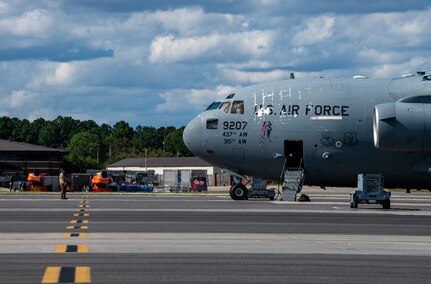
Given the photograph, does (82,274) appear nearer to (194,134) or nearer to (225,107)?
(194,134)

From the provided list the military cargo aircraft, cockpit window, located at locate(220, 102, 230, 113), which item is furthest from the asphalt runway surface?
cockpit window, located at locate(220, 102, 230, 113)

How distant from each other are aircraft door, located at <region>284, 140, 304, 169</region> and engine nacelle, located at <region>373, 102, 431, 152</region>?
467 cm

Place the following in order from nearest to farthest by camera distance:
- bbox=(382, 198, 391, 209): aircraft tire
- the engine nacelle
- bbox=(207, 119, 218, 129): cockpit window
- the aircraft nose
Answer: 1. bbox=(382, 198, 391, 209): aircraft tire
2. the engine nacelle
3. bbox=(207, 119, 218, 129): cockpit window
4. the aircraft nose

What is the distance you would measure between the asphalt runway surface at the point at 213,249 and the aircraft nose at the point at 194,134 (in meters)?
13.1

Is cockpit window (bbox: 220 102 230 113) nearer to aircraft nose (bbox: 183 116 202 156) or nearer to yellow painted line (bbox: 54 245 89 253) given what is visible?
aircraft nose (bbox: 183 116 202 156)

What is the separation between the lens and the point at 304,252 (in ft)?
60.1

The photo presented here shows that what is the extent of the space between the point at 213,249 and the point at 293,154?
25443mm

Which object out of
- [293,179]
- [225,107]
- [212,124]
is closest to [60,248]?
[293,179]

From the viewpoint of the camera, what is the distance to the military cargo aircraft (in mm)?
41906

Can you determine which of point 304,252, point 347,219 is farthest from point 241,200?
point 304,252

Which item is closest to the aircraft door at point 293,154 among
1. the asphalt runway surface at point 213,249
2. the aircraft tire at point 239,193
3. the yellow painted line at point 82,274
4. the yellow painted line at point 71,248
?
the aircraft tire at point 239,193

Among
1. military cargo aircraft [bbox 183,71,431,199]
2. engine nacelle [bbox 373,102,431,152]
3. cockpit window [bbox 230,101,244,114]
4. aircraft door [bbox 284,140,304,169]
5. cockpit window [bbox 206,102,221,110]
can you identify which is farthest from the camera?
cockpit window [bbox 206,102,221,110]

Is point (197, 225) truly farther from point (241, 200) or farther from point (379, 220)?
point (241, 200)

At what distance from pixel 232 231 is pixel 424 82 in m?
19.3
